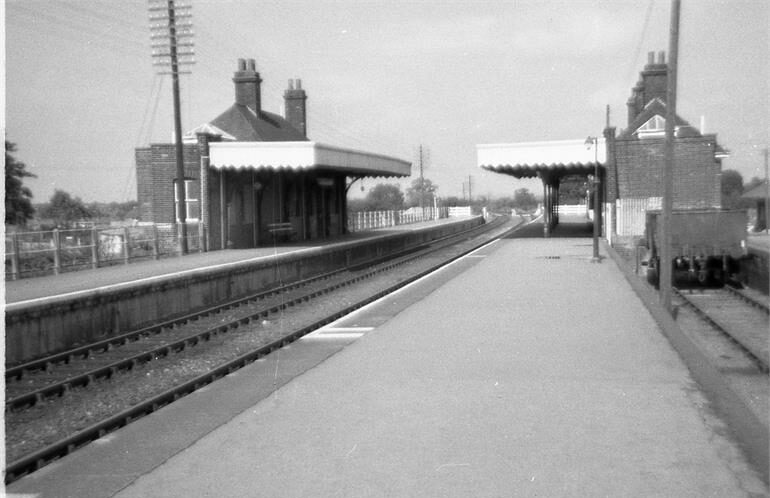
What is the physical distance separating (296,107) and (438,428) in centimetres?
4532

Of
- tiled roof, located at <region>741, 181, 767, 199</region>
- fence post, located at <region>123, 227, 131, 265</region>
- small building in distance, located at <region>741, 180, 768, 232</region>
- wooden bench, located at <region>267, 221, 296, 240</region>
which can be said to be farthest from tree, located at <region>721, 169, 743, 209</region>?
fence post, located at <region>123, 227, 131, 265</region>

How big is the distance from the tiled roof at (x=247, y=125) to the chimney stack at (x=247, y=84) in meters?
0.58

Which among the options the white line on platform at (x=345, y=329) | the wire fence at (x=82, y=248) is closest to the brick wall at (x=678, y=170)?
the wire fence at (x=82, y=248)

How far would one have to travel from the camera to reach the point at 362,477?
6074 mm

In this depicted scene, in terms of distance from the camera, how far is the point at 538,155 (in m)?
39.3

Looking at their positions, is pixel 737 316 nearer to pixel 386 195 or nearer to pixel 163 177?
pixel 163 177

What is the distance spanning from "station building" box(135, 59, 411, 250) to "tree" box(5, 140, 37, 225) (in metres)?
11.0

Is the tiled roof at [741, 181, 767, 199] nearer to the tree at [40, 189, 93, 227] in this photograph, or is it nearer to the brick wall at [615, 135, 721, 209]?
the brick wall at [615, 135, 721, 209]

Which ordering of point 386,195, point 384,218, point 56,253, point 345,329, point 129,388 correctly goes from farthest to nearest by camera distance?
point 386,195 → point 384,218 → point 56,253 → point 345,329 → point 129,388

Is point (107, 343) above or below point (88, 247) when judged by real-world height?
below

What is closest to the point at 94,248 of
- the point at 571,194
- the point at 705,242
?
the point at 705,242

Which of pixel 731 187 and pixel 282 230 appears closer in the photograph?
pixel 282 230

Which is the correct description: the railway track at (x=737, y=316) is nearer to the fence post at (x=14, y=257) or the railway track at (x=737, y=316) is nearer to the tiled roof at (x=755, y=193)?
the fence post at (x=14, y=257)

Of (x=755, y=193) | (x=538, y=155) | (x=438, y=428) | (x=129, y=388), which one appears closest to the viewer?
(x=438, y=428)
